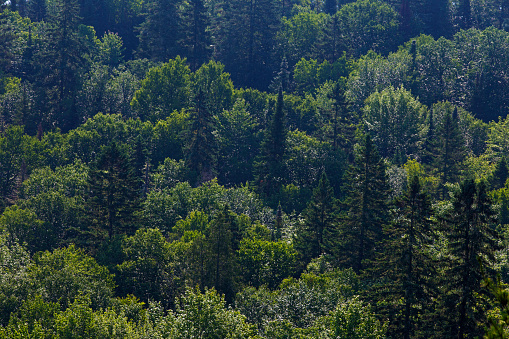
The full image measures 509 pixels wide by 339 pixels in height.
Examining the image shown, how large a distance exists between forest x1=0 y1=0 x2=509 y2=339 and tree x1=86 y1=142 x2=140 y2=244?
0.25m

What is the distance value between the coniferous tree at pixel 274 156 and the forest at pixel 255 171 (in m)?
0.25

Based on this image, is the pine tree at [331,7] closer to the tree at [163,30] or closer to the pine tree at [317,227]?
the tree at [163,30]

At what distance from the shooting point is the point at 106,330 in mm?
45312

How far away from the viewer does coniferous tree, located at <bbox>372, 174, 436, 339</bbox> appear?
4712 centimetres

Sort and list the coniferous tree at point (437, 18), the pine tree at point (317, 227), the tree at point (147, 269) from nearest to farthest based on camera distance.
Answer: the tree at point (147, 269)
the pine tree at point (317, 227)
the coniferous tree at point (437, 18)

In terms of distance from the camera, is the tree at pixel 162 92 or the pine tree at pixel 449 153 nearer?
the pine tree at pixel 449 153

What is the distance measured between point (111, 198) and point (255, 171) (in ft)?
96.2

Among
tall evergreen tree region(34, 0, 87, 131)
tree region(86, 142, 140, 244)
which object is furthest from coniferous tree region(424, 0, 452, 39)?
tree region(86, 142, 140, 244)

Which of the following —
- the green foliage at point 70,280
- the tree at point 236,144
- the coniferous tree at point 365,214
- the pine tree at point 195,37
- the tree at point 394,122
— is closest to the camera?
the green foliage at point 70,280

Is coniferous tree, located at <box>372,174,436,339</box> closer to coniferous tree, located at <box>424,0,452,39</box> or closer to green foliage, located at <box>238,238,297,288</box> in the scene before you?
green foliage, located at <box>238,238,297,288</box>

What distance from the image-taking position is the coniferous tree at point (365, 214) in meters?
64.4

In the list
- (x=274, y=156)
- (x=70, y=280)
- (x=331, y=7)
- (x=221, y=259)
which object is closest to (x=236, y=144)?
(x=274, y=156)

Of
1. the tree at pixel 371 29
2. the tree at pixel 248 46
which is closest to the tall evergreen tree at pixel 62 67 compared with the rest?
the tree at pixel 248 46

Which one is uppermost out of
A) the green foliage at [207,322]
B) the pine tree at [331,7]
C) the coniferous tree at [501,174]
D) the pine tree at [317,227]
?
the pine tree at [331,7]
